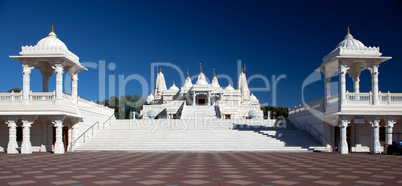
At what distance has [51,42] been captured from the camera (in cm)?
2472

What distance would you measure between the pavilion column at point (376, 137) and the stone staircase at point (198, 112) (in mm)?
20006

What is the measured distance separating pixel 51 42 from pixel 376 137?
23.6m

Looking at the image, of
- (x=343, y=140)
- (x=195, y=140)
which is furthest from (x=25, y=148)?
(x=343, y=140)

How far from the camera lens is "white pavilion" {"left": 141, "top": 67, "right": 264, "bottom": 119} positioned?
1742 inches

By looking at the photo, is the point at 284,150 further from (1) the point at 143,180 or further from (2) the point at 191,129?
(1) the point at 143,180

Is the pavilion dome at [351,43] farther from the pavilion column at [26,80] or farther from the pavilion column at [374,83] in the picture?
the pavilion column at [26,80]

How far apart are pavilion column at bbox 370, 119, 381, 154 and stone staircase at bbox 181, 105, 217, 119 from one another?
2001 centimetres

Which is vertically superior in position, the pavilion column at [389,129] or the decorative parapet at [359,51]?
the decorative parapet at [359,51]

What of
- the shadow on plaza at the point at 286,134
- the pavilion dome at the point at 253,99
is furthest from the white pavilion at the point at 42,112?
the pavilion dome at the point at 253,99

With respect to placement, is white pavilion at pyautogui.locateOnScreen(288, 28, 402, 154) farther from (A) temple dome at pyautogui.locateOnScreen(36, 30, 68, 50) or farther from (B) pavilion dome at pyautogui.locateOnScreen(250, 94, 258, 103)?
(B) pavilion dome at pyautogui.locateOnScreen(250, 94, 258, 103)

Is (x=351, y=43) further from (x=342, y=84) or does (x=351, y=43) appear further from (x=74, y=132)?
(x=74, y=132)

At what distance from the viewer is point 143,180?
1006 cm

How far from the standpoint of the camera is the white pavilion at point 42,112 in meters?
23.3

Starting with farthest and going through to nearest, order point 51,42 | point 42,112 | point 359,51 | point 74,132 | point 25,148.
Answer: point 74,132 < point 51,42 < point 359,51 < point 42,112 < point 25,148
